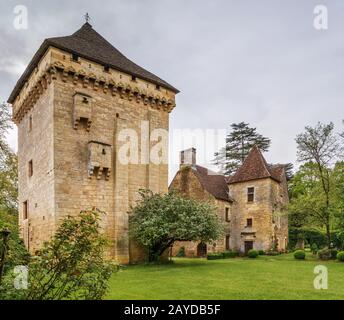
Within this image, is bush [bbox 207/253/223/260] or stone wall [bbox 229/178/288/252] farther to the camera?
stone wall [bbox 229/178/288/252]

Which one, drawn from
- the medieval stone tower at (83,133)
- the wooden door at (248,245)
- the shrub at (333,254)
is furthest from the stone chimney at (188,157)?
the shrub at (333,254)

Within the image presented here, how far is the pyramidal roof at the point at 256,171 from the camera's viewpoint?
2958cm

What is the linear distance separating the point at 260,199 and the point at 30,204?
784 inches

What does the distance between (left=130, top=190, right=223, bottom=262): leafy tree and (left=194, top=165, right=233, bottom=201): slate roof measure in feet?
38.1

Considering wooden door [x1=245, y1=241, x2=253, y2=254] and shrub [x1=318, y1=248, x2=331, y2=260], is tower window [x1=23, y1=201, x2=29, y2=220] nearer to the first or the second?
wooden door [x1=245, y1=241, x2=253, y2=254]

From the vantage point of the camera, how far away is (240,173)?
1228 inches

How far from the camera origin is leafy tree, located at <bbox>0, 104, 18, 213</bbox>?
834 inches

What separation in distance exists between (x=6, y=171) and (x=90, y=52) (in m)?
11.2

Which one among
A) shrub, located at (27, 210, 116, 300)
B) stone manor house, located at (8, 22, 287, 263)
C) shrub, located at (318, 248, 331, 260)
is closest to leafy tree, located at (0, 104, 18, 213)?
stone manor house, located at (8, 22, 287, 263)

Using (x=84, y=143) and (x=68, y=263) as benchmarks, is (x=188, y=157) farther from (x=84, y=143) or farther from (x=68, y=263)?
(x=68, y=263)

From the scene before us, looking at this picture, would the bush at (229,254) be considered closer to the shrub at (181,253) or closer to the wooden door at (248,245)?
the wooden door at (248,245)

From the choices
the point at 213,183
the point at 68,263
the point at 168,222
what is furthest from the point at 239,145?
the point at 68,263

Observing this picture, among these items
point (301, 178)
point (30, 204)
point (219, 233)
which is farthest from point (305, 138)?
point (30, 204)

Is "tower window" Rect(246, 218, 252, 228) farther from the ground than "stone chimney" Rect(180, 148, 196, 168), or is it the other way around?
"stone chimney" Rect(180, 148, 196, 168)
